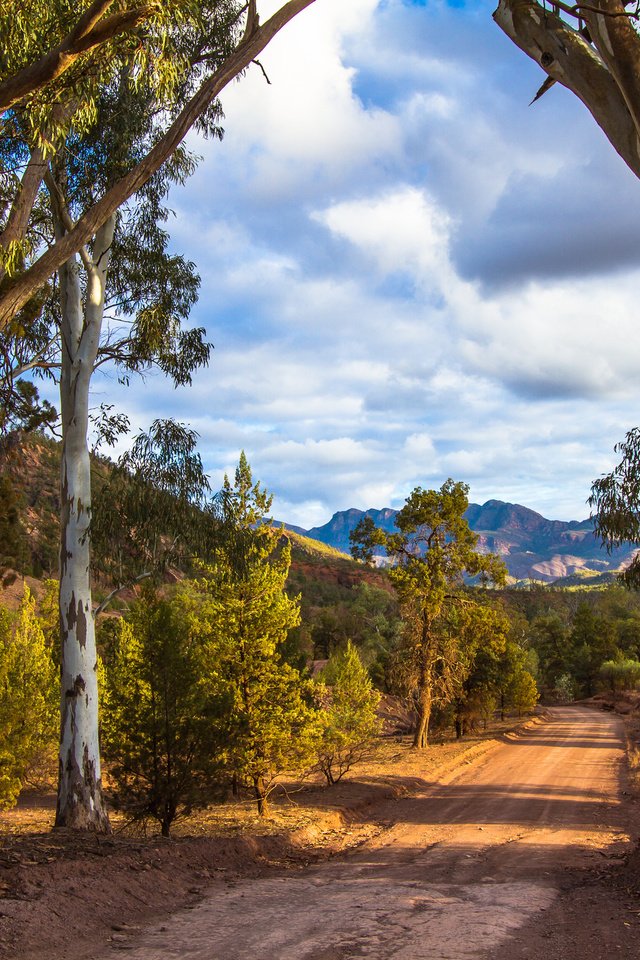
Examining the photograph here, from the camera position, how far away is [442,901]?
7.22m

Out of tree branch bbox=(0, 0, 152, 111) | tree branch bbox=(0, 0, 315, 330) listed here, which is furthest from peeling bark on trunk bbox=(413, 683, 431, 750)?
tree branch bbox=(0, 0, 152, 111)

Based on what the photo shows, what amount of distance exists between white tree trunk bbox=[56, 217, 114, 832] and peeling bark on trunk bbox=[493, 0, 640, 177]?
8815 mm

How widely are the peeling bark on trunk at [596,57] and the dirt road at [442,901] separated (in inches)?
238

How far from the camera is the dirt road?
5504mm

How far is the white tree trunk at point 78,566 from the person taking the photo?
10328 mm

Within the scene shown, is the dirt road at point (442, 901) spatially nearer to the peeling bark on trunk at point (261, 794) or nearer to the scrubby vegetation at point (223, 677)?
the peeling bark on trunk at point (261, 794)

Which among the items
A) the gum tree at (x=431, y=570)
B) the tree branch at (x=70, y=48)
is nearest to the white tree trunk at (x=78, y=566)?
the tree branch at (x=70, y=48)

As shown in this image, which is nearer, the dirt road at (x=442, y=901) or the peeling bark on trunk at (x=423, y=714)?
the dirt road at (x=442, y=901)

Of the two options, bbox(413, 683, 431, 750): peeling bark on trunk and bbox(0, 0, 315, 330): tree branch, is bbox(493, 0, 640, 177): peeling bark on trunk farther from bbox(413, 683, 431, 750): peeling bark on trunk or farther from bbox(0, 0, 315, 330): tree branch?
bbox(413, 683, 431, 750): peeling bark on trunk

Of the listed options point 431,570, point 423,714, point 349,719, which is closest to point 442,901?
point 349,719

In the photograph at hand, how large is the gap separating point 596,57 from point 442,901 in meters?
7.78

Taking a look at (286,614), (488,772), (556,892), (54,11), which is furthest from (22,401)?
(488,772)

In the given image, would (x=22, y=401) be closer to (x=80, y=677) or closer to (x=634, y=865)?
(x=80, y=677)

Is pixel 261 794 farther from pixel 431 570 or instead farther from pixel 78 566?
→ pixel 431 570
